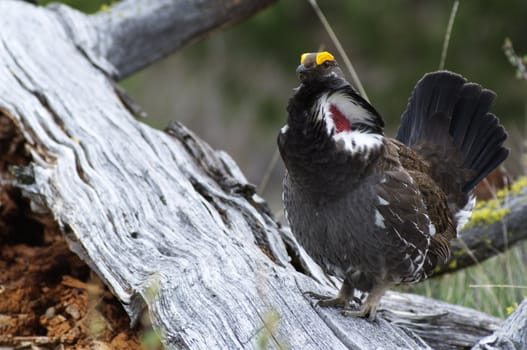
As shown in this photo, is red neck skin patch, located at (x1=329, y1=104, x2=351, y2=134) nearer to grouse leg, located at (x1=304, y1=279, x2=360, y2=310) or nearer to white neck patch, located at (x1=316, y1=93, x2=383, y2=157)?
white neck patch, located at (x1=316, y1=93, x2=383, y2=157)

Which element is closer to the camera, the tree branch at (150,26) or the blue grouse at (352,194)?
the blue grouse at (352,194)

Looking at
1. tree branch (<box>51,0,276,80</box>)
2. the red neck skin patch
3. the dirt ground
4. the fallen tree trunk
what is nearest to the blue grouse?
the red neck skin patch

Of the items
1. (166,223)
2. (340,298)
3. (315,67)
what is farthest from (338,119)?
(166,223)

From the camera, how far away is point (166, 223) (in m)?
3.55

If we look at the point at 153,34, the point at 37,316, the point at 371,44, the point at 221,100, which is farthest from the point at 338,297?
the point at 221,100

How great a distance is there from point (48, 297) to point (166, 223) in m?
0.58

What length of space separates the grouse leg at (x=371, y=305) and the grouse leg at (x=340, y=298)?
0.05 m

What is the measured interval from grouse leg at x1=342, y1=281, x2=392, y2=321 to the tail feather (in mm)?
864

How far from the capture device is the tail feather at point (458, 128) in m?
3.96

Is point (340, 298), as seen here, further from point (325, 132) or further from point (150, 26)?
point (150, 26)

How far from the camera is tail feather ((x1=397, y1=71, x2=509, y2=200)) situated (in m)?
3.96

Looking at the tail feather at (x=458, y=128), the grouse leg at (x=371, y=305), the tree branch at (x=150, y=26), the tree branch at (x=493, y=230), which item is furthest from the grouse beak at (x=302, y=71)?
the tree branch at (x=150, y=26)

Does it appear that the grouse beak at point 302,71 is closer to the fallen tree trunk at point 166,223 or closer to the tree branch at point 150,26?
the fallen tree trunk at point 166,223

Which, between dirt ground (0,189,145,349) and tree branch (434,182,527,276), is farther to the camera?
tree branch (434,182,527,276)
